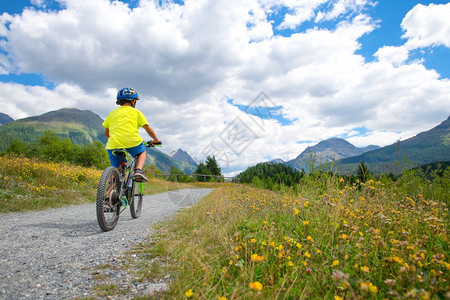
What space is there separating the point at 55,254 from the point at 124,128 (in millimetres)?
2555

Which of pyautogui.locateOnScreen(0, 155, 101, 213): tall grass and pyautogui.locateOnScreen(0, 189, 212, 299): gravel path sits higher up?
pyautogui.locateOnScreen(0, 155, 101, 213): tall grass

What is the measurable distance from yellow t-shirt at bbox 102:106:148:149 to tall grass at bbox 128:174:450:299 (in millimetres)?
2192

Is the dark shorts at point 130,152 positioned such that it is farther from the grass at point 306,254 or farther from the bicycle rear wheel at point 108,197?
the grass at point 306,254

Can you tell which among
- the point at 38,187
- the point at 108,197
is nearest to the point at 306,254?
the point at 108,197

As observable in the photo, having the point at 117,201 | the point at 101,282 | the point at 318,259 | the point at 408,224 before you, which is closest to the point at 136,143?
the point at 117,201

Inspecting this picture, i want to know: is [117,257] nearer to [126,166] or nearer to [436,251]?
[126,166]

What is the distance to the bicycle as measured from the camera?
12.8 ft

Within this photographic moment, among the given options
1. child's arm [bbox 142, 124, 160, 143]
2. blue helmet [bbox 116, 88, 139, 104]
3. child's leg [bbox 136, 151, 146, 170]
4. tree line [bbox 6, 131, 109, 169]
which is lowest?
child's leg [bbox 136, 151, 146, 170]

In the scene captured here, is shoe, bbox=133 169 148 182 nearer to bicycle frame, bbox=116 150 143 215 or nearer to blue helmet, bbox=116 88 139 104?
bicycle frame, bbox=116 150 143 215

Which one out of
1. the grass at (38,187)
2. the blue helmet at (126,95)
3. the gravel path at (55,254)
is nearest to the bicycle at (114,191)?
the gravel path at (55,254)

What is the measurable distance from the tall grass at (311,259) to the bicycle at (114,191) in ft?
4.00

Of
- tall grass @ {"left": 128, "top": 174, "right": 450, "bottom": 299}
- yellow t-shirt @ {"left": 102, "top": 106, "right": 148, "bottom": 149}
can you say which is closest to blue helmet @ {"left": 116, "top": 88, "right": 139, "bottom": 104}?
yellow t-shirt @ {"left": 102, "top": 106, "right": 148, "bottom": 149}

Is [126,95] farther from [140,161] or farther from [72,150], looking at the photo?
[72,150]

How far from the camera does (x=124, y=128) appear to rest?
4.68m
